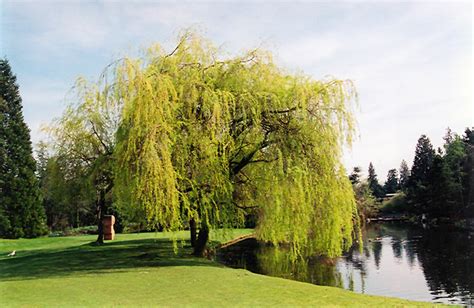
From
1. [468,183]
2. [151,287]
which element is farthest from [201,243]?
[468,183]

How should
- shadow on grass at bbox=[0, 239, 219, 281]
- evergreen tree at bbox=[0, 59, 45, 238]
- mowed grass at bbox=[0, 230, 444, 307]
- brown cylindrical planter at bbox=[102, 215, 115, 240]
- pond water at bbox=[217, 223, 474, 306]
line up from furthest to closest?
evergreen tree at bbox=[0, 59, 45, 238]
brown cylindrical planter at bbox=[102, 215, 115, 240]
pond water at bbox=[217, 223, 474, 306]
shadow on grass at bbox=[0, 239, 219, 281]
mowed grass at bbox=[0, 230, 444, 307]

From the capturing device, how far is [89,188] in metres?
21.6

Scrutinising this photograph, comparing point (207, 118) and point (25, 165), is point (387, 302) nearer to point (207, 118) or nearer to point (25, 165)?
point (207, 118)

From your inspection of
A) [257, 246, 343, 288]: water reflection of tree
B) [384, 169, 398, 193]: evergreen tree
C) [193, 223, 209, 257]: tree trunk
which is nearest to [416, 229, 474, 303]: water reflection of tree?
[257, 246, 343, 288]: water reflection of tree

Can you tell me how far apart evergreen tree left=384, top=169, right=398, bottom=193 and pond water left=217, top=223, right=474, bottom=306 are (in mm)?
77902

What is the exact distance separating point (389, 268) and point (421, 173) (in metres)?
60.0

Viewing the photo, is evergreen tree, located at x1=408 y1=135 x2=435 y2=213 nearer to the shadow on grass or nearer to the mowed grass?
the shadow on grass

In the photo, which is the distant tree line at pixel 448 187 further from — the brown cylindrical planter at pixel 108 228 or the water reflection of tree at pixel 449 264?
the brown cylindrical planter at pixel 108 228

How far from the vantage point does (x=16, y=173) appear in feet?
119

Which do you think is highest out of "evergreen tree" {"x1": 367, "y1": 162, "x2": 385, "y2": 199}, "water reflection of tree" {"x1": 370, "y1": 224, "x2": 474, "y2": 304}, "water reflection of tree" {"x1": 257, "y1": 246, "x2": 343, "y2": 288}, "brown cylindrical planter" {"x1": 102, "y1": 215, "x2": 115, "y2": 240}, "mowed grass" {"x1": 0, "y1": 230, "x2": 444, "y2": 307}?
"evergreen tree" {"x1": 367, "y1": 162, "x2": 385, "y2": 199}

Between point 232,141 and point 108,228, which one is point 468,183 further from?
point 232,141

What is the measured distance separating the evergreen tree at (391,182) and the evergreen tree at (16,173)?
79.9 m

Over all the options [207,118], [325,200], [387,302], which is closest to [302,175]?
[325,200]

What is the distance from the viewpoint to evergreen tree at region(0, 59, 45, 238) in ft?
116
